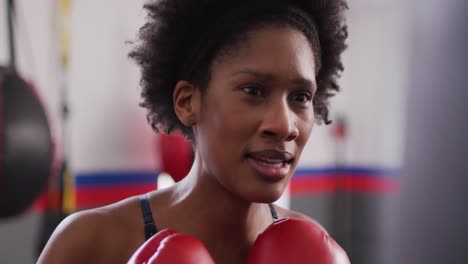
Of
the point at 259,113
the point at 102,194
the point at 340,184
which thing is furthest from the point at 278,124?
the point at 340,184

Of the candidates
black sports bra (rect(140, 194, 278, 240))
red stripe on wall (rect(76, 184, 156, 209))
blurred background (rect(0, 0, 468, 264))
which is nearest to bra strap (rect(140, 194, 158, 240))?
black sports bra (rect(140, 194, 278, 240))

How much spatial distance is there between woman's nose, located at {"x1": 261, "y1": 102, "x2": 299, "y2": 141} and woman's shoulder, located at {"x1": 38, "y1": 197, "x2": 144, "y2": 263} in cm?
32

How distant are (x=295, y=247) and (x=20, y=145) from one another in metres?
1.07

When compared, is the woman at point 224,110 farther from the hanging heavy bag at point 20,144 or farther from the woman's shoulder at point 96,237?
the hanging heavy bag at point 20,144

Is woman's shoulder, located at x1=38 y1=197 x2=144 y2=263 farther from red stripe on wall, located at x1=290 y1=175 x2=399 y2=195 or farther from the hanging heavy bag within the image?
red stripe on wall, located at x1=290 y1=175 x2=399 y2=195

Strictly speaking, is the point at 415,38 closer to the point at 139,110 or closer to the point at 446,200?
the point at 446,200

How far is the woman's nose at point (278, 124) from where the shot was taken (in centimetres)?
82

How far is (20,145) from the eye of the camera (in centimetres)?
162

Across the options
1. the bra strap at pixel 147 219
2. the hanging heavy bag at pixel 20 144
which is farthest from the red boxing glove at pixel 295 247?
the hanging heavy bag at pixel 20 144

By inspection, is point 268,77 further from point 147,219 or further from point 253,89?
point 147,219

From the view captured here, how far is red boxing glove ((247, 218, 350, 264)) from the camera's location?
867 mm

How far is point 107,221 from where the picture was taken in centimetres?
96

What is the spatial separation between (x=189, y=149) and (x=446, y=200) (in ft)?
3.81

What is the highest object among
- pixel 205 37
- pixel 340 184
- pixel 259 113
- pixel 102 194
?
pixel 205 37
